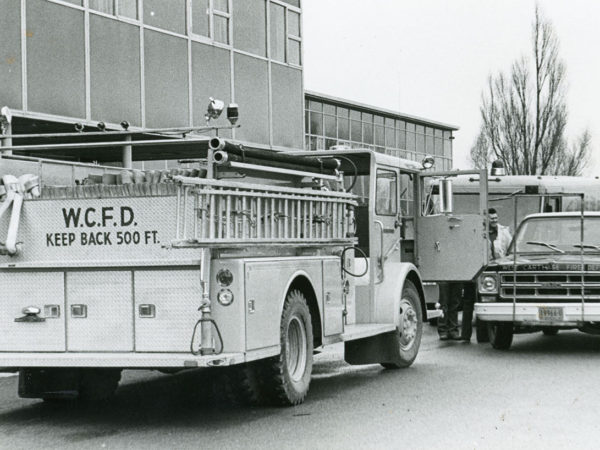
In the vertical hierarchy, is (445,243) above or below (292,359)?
above

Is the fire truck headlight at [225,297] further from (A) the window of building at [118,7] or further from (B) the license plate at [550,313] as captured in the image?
(A) the window of building at [118,7]

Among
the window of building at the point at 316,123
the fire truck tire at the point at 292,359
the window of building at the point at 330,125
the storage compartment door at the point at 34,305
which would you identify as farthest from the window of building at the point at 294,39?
the window of building at the point at 330,125

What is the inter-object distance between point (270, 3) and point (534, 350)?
46.5 ft

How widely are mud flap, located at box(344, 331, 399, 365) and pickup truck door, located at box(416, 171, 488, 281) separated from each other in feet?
6.28

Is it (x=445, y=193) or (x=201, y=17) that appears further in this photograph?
(x=201, y=17)

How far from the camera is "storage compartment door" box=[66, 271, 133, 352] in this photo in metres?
9.12

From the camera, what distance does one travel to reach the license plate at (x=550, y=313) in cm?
1413

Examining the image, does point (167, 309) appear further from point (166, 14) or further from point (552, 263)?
point (166, 14)

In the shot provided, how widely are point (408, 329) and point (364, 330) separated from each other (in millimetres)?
1642

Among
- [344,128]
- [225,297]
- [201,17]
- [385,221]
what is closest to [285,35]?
[201,17]

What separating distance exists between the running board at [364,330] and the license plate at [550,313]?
8.84 ft

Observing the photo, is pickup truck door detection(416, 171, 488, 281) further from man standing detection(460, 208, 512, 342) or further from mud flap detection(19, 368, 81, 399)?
mud flap detection(19, 368, 81, 399)

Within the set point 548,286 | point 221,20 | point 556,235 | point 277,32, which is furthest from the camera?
point 277,32

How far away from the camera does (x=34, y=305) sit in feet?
30.7
